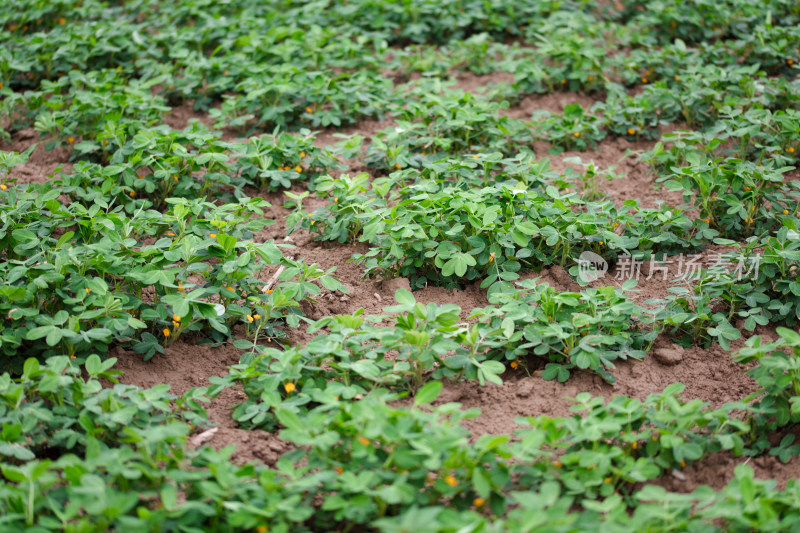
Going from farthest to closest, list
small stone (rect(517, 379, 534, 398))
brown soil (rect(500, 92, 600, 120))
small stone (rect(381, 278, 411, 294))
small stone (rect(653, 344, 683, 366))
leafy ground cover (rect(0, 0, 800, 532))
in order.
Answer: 1. brown soil (rect(500, 92, 600, 120))
2. small stone (rect(381, 278, 411, 294))
3. small stone (rect(653, 344, 683, 366))
4. small stone (rect(517, 379, 534, 398))
5. leafy ground cover (rect(0, 0, 800, 532))

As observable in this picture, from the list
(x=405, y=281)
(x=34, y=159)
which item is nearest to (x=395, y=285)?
(x=405, y=281)

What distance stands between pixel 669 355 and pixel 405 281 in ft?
3.95

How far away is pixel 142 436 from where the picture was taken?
215 cm

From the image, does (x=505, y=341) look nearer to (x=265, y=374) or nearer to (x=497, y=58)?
(x=265, y=374)

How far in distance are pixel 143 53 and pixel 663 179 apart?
3870 mm

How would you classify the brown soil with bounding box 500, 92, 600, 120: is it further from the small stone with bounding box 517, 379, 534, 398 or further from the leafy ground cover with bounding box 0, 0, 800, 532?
the small stone with bounding box 517, 379, 534, 398

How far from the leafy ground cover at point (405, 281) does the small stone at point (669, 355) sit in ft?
0.13

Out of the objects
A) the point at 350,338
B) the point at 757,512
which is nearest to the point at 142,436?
the point at 350,338

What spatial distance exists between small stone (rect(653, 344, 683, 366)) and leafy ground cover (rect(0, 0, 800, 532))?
40 mm

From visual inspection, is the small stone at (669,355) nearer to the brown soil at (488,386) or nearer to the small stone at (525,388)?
the brown soil at (488,386)

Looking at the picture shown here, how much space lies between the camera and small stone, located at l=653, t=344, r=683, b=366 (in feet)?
9.43

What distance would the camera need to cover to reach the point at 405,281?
10.8 ft

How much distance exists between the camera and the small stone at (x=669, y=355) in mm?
2875

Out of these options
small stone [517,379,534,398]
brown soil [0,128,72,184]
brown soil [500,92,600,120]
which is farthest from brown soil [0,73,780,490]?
brown soil [0,128,72,184]
